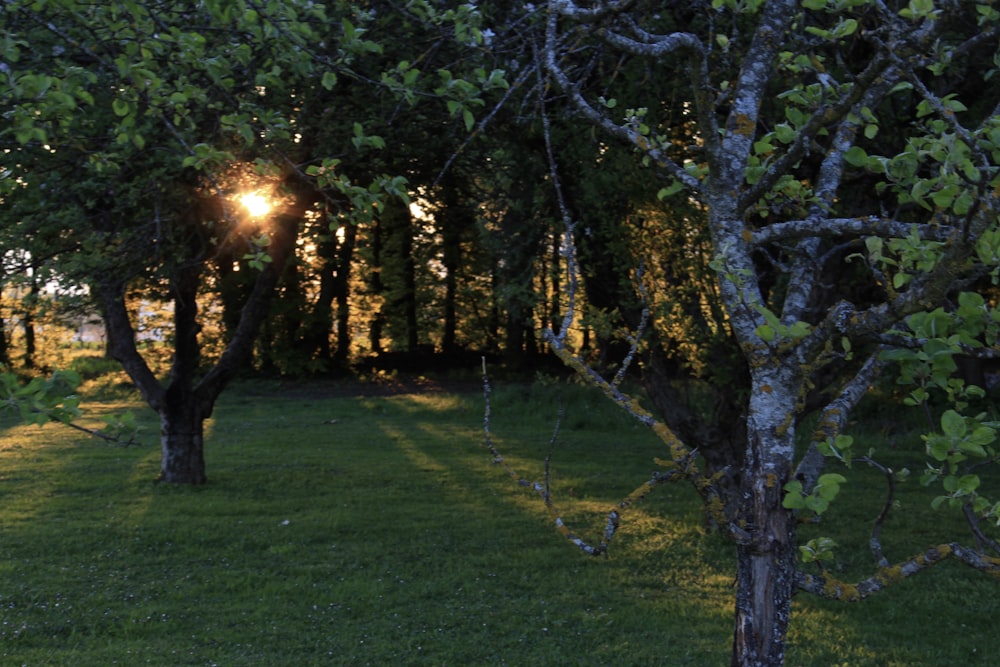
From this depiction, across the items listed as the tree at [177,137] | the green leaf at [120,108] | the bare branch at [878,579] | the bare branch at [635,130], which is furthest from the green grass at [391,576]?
the bare branch at [635,130]

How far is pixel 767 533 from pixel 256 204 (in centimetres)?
937

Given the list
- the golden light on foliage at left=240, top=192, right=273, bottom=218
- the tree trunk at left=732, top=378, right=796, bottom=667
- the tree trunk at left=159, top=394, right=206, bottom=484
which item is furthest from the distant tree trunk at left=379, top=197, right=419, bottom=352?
the tree trunk at left=732, top=378, right=796, bottom=667

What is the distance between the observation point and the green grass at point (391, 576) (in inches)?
310

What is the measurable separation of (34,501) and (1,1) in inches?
383

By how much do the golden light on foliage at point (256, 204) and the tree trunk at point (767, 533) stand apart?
869 centimetres

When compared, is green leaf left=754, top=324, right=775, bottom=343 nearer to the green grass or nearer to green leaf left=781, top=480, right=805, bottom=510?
green leaf left=781, top=480, right=805, bottom=510

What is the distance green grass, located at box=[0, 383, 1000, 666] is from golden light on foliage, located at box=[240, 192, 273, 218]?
4197 millimetres

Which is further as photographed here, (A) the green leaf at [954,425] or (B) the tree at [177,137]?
(B) the tree at [177,137]

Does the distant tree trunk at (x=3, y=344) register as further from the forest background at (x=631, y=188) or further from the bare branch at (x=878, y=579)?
the bare branch at (x=878, y=579)

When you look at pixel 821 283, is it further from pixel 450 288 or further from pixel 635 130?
pixel 450 288

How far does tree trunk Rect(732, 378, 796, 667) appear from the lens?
3.69m

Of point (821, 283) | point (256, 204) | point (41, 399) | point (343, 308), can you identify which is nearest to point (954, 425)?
point (821, 283)

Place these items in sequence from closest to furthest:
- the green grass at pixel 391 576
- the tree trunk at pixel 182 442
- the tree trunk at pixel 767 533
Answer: the tree trunk at pixel 767 533 → the green grass at pixel 391 576 → the tree trunk at pixel 182 442

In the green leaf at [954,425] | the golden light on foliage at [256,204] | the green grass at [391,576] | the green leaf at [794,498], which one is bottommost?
the green grass at [391,576]
